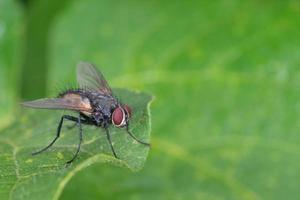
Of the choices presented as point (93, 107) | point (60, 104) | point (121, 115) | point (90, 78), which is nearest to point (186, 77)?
point (90, 78)

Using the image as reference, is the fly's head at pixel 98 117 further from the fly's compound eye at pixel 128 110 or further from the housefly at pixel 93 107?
the fly's compound eye at pixel 128 110

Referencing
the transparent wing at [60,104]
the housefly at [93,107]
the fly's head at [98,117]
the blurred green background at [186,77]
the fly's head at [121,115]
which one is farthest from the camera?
the blurred green background at [186,77]

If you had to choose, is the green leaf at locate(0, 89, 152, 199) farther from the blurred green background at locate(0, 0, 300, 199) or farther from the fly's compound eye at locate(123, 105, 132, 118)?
the blurred green background at locate(0, 0, 300, 199)

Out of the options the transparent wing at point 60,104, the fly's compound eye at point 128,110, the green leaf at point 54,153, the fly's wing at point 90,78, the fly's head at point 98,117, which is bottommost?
the green leaf at point 54,153

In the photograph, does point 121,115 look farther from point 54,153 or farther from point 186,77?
point 186,77

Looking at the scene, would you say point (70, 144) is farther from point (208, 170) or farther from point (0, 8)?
point (0, 8)

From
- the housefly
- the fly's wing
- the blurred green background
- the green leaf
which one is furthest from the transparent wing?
the blurred green background

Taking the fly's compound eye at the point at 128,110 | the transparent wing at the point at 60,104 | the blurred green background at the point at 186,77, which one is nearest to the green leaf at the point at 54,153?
the fly's compound eye at the point at 128,110
